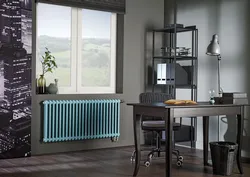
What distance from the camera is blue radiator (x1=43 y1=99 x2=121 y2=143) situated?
19.0ft

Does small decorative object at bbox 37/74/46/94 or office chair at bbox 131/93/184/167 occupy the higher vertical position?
small decorative object at bbox 37/74/46/94

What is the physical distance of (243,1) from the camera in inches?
225

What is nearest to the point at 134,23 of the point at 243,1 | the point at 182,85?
the point at 182,85

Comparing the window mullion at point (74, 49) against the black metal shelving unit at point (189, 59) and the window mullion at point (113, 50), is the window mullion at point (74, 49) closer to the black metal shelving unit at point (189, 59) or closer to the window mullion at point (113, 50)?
the window mullion at point (113, 50)

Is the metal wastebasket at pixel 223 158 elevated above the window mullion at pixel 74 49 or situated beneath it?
situated beneath

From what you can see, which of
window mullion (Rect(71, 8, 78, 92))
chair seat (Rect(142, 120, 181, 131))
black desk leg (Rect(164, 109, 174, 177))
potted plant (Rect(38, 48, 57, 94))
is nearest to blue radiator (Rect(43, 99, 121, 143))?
potted plant (Rect(38, 48, 57, 94))

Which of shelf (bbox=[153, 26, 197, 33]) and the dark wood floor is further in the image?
shelf (bbox=[153, 26, 197, 33])

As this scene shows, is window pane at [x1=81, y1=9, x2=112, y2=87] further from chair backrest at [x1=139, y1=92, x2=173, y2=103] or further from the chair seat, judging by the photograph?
the chair seat

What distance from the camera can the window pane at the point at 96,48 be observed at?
6473 mm

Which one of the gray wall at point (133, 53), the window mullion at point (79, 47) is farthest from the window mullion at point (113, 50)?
the window mullion at point (79, 47)

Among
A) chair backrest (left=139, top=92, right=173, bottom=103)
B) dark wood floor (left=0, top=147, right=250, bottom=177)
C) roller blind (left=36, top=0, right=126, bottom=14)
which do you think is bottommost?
dark wood floor (left=0, top=147, right=250, bottom=177)

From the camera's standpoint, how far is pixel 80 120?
20.0 ft

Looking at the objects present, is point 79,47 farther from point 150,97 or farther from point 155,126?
point 155,126

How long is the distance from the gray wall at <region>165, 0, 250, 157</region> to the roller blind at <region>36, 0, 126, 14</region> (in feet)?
3.60
